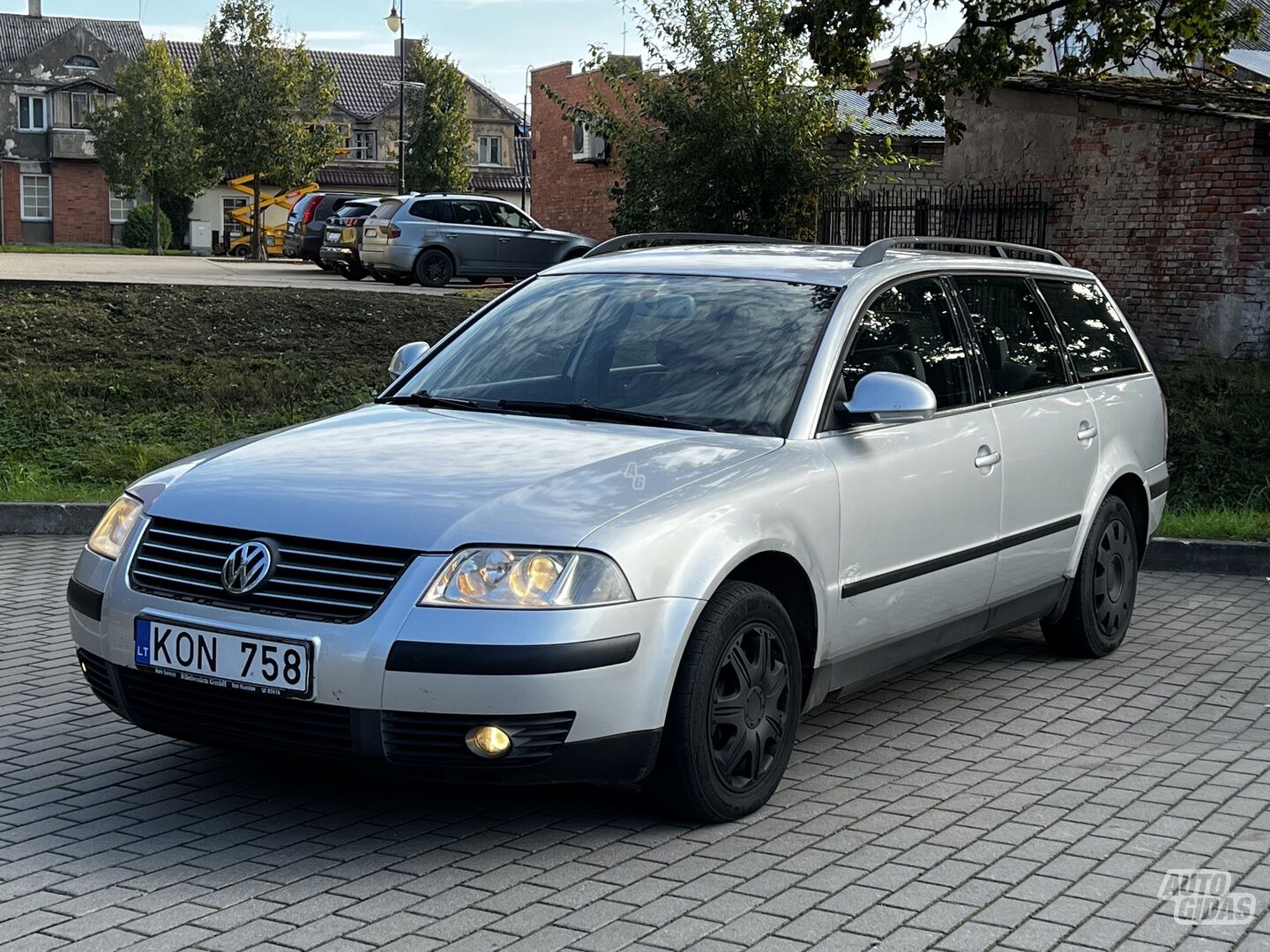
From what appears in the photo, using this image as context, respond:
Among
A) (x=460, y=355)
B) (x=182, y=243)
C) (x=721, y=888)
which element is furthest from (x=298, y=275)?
(x=182, y=243)

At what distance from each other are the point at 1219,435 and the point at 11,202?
69.7 meters

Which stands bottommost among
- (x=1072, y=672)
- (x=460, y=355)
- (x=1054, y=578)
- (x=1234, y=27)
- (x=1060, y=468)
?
(x=1072, y=672)

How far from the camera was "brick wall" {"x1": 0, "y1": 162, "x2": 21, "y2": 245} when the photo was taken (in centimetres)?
7312

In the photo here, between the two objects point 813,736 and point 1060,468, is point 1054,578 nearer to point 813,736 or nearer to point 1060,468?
point 1060,468

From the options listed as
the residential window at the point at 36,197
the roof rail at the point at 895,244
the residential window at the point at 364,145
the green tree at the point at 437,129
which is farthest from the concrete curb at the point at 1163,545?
the residential window at the point at 364,145

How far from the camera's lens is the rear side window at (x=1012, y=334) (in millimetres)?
6496

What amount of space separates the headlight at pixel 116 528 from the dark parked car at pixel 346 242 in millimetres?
27277

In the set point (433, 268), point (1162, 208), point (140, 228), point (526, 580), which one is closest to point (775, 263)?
point (526, 580)

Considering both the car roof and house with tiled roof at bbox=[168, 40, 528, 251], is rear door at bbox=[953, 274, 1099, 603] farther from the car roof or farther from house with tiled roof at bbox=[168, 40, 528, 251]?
house with tiled roof at bbox=[168, 40, 528, 251]

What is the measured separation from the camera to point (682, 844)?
476cm

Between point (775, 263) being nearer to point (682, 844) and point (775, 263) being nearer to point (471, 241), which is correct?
point (682, 844)

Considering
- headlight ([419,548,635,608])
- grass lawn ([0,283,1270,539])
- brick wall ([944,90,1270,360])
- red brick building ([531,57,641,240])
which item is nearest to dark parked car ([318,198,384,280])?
red brick building ([531,57,641,240])

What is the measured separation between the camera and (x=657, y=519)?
4.61 metres

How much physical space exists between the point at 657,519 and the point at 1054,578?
2823mm
